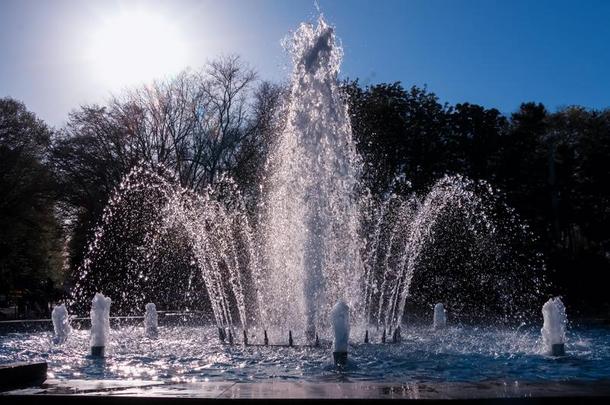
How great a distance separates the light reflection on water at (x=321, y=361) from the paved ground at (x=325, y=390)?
1.37 meters

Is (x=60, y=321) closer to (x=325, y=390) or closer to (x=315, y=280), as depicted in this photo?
(x=315, y=280)

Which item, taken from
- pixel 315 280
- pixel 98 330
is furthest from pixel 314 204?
pixel 98 330

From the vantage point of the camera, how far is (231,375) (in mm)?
9023

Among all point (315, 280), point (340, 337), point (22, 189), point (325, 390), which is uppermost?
point (22, 189)

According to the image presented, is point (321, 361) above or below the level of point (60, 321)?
below

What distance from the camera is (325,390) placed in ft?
21.7

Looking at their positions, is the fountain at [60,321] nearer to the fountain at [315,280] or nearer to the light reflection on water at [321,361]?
the fountain at [315,280]

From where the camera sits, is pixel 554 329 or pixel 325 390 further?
pixel 554 329

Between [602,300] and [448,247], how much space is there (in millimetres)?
7564

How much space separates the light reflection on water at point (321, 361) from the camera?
353 inches

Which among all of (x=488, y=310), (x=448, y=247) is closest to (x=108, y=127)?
(x=448, y=247)

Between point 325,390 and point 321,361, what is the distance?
375 cm

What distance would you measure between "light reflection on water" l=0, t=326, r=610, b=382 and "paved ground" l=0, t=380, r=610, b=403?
137 centimetres

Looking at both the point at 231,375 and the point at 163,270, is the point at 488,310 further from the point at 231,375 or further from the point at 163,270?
the point at 231,375
